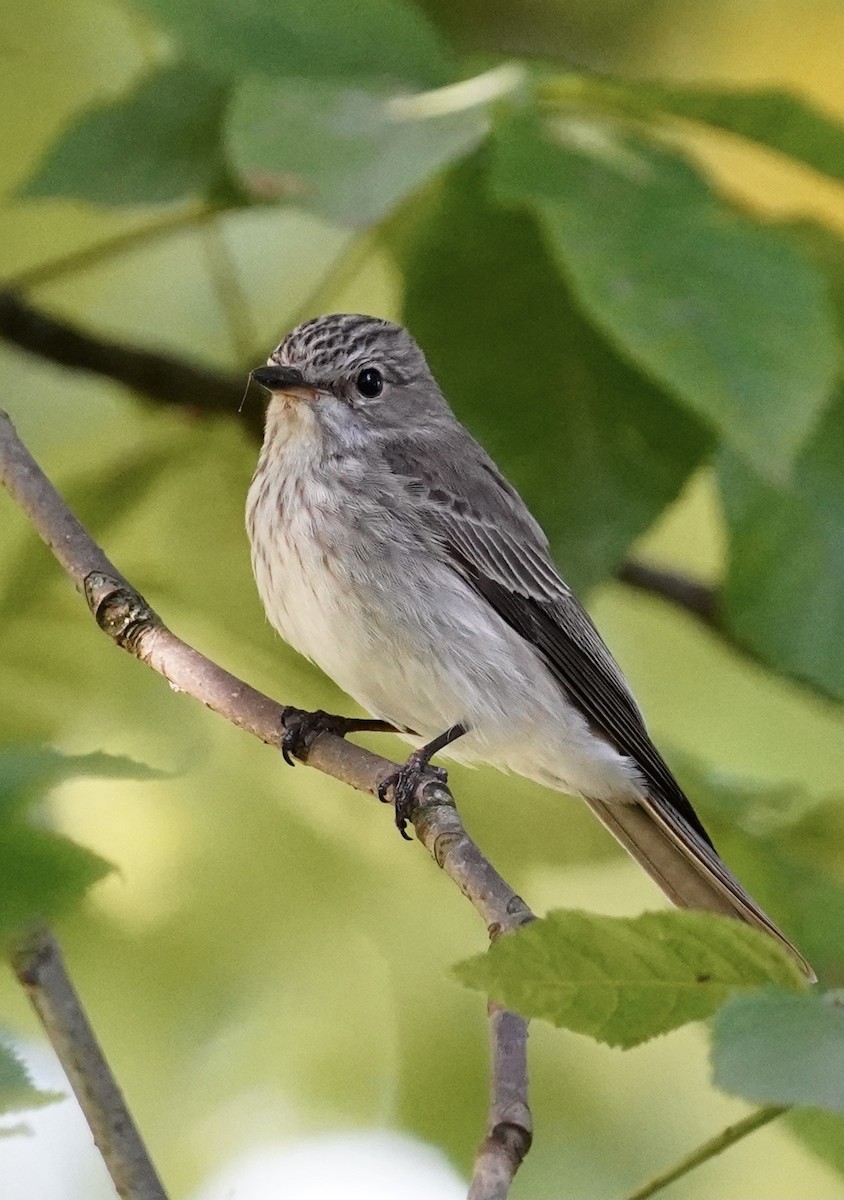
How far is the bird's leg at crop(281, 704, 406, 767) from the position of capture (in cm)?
279

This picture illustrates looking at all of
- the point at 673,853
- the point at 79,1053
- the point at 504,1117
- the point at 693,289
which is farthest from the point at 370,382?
the point at 504,1117

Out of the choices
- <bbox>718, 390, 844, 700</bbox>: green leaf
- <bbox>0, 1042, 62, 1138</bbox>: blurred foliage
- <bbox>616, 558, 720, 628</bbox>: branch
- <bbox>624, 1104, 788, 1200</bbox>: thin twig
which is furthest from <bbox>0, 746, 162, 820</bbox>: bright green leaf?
<bbox>616, 558, 720, 628</bbox>: branch

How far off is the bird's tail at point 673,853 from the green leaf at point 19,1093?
66.0 inches

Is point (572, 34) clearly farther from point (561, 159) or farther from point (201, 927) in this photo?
point (201, 927)

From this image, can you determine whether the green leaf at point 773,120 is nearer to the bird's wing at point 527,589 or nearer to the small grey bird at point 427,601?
the small grey bird at point 427,601

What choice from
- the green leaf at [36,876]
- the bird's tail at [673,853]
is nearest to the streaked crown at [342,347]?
the bird's tail at [673,853]

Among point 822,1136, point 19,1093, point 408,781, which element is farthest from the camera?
point 408,781

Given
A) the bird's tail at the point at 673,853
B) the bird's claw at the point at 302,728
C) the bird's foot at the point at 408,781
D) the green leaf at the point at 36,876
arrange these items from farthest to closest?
the bird's tail at the point at 673,853 < the bird's claw at the point at 302,728 < the bird's foot at the point at 408,781 < the green leaf at the point at 36,876

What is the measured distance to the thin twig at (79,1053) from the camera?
1948 mm

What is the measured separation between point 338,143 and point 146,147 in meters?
0.62

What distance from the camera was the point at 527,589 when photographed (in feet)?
11.9

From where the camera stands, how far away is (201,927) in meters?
3.24

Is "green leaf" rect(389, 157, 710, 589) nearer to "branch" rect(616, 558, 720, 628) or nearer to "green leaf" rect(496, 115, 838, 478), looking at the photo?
"green leaf" rect(496, 115, 838, 478)

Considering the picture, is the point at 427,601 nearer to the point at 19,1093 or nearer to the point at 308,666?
the point at 308,666
